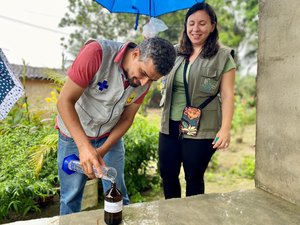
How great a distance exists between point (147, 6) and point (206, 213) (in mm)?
1557

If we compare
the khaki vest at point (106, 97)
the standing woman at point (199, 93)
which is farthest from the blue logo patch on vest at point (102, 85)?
the standing woman at point (199, 93)

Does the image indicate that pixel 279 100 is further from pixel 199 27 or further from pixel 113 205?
pixel 113 205

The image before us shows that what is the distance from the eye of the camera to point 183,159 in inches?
89.0

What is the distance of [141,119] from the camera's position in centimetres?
432

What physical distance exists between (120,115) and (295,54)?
108 centimetres

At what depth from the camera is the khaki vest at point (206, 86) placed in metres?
2.16

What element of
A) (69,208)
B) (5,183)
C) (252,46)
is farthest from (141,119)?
(252,46)

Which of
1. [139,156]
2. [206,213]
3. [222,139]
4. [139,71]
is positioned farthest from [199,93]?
[139,156]

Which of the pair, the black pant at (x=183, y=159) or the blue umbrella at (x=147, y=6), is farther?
the blue umbrella at (x=147, y=6)

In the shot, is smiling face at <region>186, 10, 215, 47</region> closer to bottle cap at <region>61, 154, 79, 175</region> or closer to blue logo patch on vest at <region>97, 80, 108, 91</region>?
blue logo patch on vest at <region>97, 80, 108, 91</region>

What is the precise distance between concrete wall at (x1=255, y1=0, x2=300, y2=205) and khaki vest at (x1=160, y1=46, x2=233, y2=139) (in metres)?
0.26

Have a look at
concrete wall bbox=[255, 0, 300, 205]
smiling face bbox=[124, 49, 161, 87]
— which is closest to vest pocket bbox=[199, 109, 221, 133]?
concrete wall bbox=[255, 0, 300, 205]

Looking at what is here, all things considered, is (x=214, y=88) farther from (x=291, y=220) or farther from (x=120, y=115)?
(x=291, y=220)

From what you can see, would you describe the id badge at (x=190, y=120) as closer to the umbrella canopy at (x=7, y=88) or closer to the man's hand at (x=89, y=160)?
the man's hand at (x=89, y=160)
